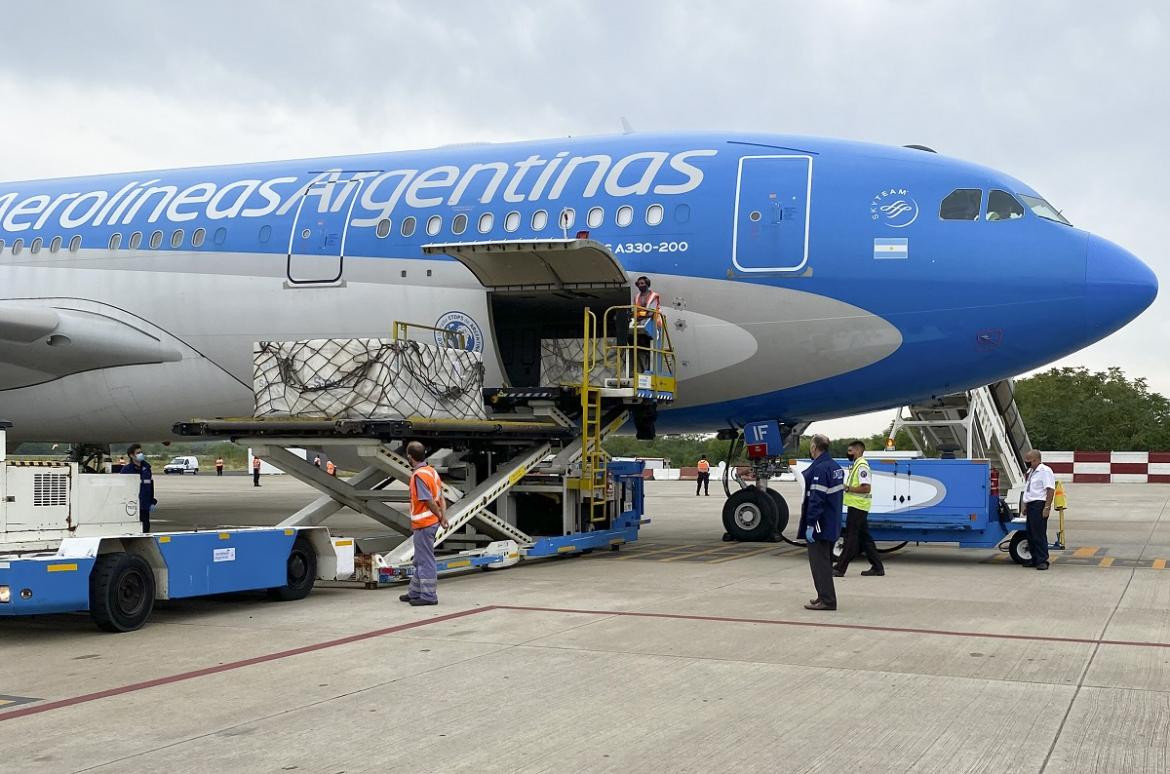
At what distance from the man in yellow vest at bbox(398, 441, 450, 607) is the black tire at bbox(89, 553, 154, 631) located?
210 centimetres

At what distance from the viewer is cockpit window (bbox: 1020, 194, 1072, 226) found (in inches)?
538

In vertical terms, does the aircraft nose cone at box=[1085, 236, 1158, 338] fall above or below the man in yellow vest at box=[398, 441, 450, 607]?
above

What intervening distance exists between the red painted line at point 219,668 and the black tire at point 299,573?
5.83 feet

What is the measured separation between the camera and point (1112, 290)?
1298cm

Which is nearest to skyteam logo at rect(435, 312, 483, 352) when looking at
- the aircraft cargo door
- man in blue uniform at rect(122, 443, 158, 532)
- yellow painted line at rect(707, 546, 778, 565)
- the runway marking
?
the aircraft cargo door

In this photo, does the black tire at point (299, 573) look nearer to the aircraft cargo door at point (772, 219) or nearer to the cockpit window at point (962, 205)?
the aircraft cargo door at point (772, 219)

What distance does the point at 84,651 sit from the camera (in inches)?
314

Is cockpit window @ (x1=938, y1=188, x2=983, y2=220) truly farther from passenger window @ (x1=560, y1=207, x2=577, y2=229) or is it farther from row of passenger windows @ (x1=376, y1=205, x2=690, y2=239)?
passenger window @ (x1=560, y1=207, x2=577, y2=229)

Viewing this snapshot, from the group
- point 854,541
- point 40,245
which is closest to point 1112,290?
point 854,541

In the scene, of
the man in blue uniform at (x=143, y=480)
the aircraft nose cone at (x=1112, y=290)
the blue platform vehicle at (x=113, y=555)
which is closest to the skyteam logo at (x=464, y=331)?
the blue platform vehicle at (x=113, y=555)

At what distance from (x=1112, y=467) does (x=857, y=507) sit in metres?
36.0

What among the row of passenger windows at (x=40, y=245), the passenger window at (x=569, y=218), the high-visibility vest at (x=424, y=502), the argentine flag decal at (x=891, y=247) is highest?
the row of passenger windows at (x=40, y=245)

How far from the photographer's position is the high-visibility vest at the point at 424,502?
1012 centimetres

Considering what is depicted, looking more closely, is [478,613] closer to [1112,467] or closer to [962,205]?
[962,205]
